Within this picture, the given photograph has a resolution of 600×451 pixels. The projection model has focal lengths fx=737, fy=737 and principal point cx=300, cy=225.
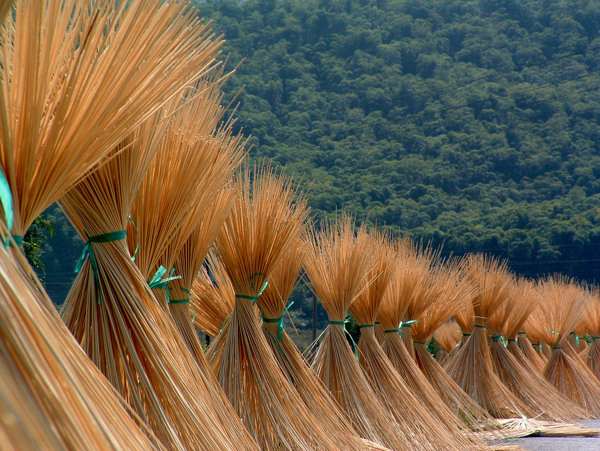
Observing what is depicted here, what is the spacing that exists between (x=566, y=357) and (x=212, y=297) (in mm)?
7419

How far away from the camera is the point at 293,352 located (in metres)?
3.83

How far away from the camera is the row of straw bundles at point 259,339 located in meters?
3.22

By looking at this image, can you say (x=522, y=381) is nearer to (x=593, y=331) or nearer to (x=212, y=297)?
(x=593, y=331)

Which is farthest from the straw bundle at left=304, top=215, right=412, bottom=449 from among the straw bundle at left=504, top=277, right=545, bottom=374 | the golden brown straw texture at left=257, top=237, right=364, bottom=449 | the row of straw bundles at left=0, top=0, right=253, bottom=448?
the straw bundle at left=504, top=277, right=545, bottom=374

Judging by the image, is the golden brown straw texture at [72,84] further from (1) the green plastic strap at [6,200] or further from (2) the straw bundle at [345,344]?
(2) the straw bundle at [345,344]

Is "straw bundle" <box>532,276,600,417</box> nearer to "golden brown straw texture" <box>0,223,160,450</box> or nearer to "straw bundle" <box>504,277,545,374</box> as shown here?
"straw bundle" <box>504,277,545,374</box>

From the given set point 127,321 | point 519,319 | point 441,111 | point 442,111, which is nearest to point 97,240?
point 127,321

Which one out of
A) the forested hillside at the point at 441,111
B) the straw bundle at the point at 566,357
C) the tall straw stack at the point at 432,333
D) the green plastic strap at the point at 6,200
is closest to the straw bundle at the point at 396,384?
the tall straw stack at the point at 432,333

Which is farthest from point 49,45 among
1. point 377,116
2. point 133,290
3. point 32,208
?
point 377,116

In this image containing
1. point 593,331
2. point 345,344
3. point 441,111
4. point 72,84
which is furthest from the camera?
point 441,111

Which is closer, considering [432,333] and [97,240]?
[97,240]

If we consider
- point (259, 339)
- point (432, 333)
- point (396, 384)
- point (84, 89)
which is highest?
point (84, 89)

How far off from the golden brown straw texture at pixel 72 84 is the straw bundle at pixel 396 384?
Result: 339 centimetres

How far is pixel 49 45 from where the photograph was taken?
144cm
